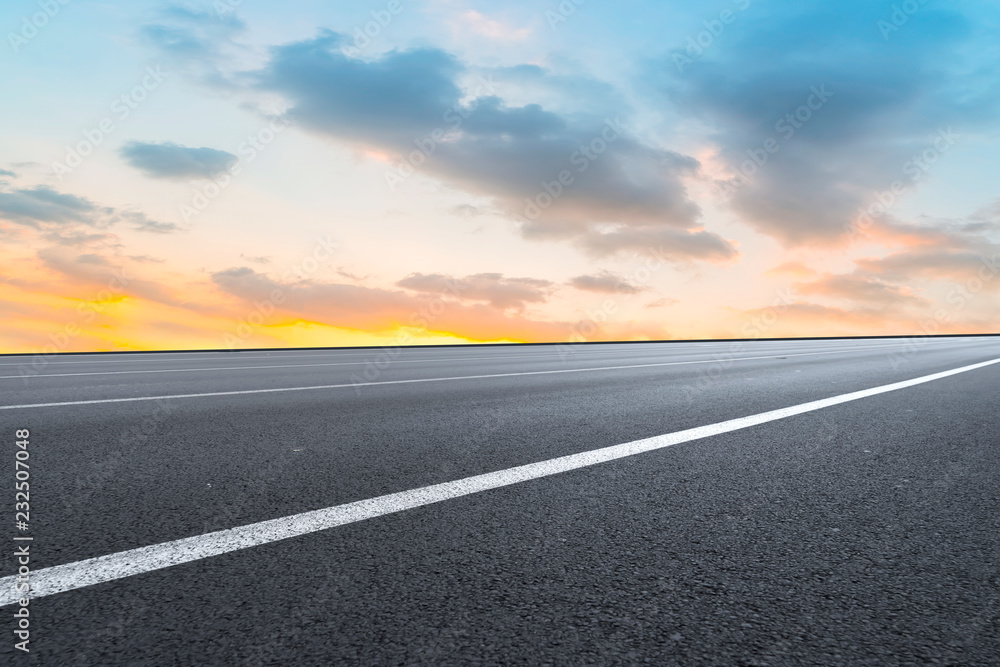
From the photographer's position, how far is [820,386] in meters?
9.72

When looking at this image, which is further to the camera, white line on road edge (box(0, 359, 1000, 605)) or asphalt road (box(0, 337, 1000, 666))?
white line on road edge (box(0, 359, 1000, 605))

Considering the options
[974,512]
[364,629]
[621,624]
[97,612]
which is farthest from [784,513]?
[97,612]

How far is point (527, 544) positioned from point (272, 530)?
117 cm

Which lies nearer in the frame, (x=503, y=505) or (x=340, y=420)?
(x=503, y=505)

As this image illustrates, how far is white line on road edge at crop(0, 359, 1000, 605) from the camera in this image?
7.80 feet

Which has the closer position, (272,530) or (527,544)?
(527,544)

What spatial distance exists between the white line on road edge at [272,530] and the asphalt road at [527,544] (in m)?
0.07

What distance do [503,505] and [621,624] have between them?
4.48 feet

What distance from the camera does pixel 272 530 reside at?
9.56 feet

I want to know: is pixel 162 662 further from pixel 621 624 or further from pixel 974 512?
pixel 974 512

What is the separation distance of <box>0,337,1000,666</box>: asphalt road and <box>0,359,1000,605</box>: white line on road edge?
0.22 feet

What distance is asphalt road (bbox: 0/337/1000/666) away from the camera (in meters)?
1.91

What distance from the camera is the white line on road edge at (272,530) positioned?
2.38 meters

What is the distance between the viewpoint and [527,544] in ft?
8.93
